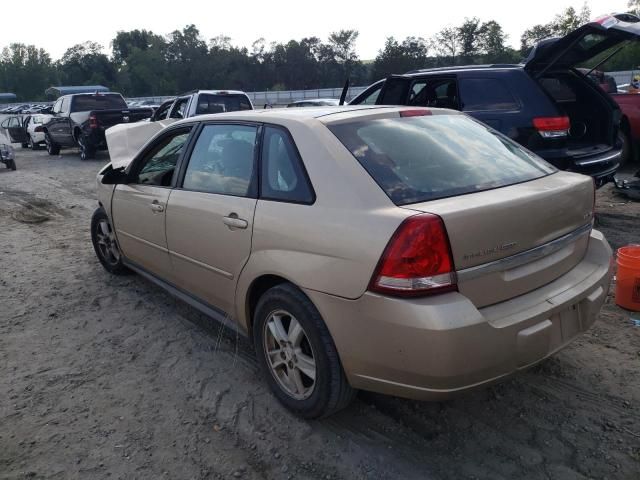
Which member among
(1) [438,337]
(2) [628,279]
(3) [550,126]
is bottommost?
(2) [628,279]

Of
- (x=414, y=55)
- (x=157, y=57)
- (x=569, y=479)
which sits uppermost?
(x=157, y=57)

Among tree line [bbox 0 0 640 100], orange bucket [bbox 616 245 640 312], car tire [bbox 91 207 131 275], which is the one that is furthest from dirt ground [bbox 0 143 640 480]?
tree line [bbox 0 0 640 100]

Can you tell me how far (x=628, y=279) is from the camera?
13.0 feet

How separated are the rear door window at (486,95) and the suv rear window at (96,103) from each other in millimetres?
12971

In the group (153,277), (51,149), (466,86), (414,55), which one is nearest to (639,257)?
(466,86)

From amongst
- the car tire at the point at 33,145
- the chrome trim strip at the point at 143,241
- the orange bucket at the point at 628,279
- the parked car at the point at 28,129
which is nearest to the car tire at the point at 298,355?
the chrome trim strip at the point at 143,241

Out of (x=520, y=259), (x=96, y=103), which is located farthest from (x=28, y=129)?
(x=520, y=259)

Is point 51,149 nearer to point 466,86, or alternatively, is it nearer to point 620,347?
point 466,86

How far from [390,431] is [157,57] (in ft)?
322

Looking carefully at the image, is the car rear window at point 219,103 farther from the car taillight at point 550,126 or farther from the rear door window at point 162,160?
the car taillight at point 550,126

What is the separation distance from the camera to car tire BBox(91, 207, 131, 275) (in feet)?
16.8

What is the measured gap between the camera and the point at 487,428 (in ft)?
8.94

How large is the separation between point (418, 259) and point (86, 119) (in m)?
15.2

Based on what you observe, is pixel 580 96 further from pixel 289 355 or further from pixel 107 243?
pixel 107 243
